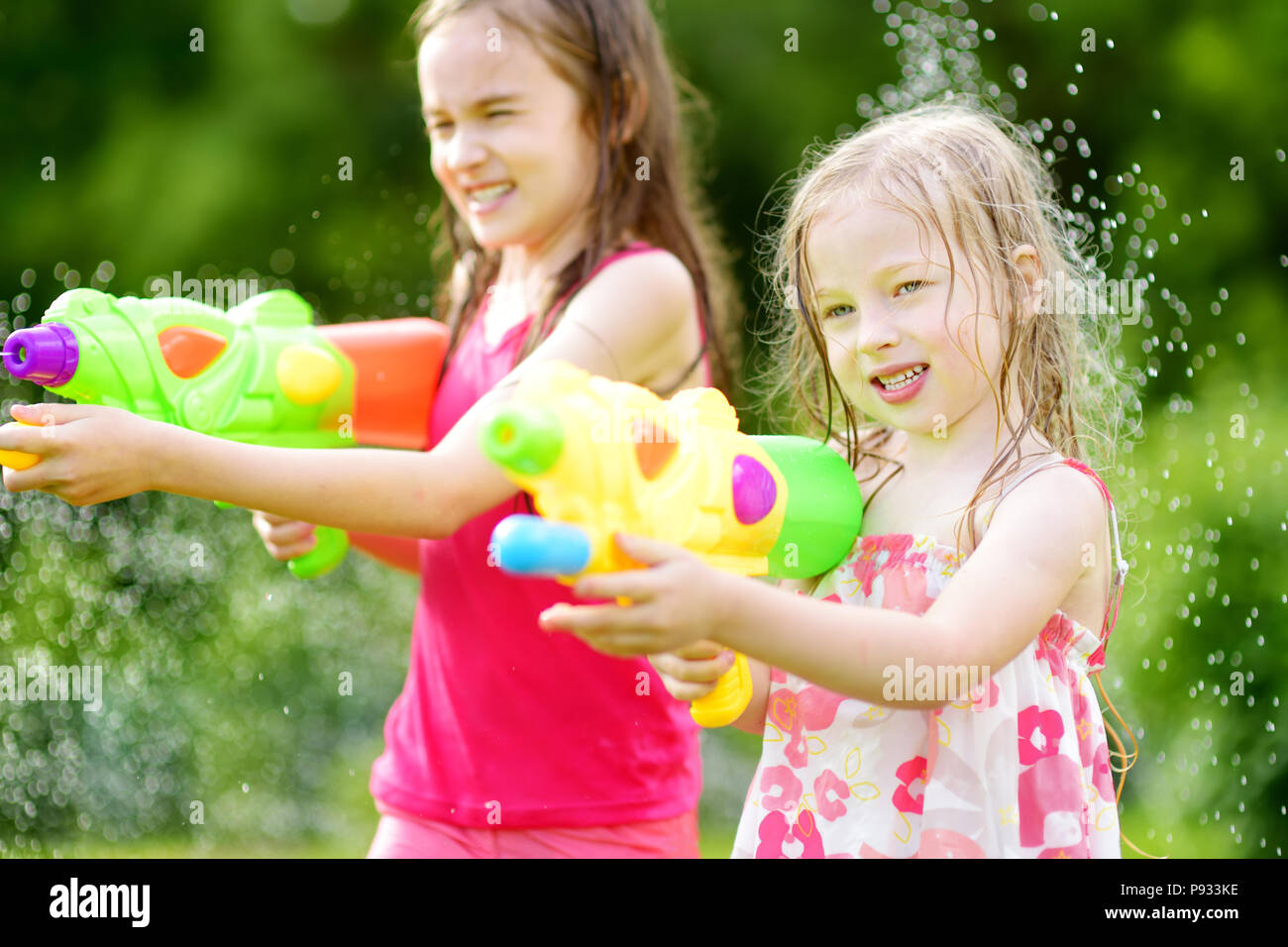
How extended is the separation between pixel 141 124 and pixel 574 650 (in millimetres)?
5750

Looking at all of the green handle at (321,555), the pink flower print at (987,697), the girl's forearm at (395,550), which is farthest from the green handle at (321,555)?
the pink flower print at (987,697)

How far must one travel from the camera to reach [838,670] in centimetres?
146

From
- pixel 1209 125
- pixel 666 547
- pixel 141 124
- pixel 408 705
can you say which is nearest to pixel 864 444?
pixel 666 547

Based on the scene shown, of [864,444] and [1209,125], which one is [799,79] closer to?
[1209,125]

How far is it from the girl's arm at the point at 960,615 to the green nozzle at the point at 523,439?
23cm

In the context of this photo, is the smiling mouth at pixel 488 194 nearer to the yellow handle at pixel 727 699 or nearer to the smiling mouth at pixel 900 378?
the smiling mouth at pixel 900 378

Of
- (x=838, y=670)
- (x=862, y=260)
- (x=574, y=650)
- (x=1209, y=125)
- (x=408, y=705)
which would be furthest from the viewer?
(x=1209, y=125)

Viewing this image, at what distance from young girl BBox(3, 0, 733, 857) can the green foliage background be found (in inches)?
56.6

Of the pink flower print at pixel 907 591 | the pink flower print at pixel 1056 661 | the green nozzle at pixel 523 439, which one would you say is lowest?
the pink flower print at pixel 1056 661

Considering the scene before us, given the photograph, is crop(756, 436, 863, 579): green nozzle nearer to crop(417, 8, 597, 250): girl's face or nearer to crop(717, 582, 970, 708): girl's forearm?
crop(717, 582, 970, 708): girl's forearm

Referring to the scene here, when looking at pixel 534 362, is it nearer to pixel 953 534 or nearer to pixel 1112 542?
pixel 953 534

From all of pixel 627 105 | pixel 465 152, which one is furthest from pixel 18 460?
pixel 627 105

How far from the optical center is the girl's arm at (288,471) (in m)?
1.79

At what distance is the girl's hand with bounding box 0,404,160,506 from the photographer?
1.77m
